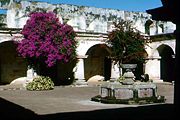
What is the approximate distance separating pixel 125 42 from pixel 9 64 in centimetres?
872

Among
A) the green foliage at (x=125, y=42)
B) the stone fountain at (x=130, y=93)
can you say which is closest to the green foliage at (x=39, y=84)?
the green foliage at (x=125, y=42)

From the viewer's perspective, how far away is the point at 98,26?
1088 inches

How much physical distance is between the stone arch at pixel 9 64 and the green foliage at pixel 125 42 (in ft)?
22.6

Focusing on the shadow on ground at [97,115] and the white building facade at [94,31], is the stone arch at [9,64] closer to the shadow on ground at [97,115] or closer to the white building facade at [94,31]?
the white building facade at [94,31]

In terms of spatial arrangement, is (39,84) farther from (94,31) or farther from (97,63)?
(97,63)

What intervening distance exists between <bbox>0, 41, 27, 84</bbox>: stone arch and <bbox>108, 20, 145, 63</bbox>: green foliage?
6.89 m

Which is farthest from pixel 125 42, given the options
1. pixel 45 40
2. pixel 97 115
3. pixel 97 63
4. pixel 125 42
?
pixel 97 115

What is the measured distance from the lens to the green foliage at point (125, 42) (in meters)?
22.3

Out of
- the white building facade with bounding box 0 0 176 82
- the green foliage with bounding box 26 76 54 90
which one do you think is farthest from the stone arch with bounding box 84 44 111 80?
the green foliage with bounding box 26 76 54 90

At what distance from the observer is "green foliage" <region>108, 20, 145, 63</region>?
73.2ft

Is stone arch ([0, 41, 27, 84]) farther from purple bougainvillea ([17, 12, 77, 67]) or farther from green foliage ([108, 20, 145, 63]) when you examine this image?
green foliage ([108, 20, 145, 63])

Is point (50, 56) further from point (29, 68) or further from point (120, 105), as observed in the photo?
point (120, 105)

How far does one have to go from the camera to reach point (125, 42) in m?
22.3

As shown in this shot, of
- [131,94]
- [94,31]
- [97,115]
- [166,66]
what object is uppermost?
[94,31]
